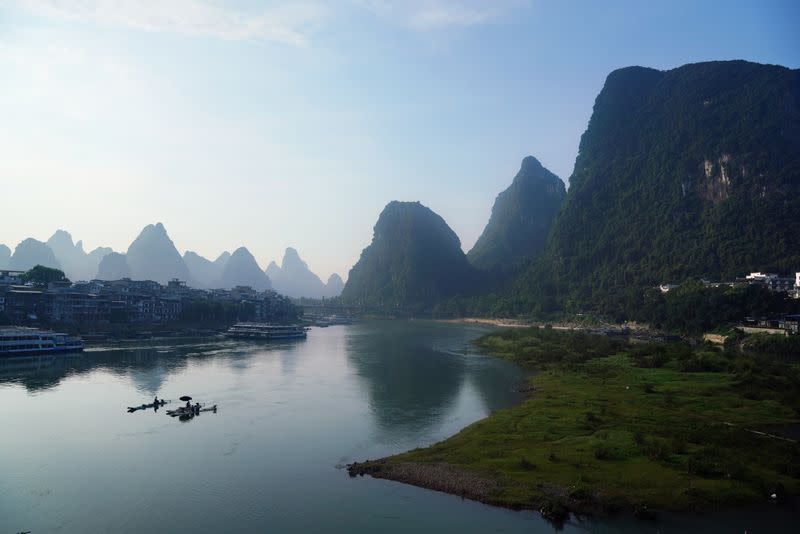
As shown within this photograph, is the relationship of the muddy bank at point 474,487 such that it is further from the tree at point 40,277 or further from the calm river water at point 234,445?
the tree at point 40,277

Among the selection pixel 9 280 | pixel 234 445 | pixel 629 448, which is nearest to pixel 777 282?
pixel 629 448

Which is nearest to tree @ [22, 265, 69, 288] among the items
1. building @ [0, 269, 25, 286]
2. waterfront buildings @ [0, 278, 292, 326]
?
building @ [0, 269, 25, 286]

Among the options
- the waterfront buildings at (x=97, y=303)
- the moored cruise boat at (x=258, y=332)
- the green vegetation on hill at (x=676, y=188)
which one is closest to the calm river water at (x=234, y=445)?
the waterfront buildings at (x=97, y=303)

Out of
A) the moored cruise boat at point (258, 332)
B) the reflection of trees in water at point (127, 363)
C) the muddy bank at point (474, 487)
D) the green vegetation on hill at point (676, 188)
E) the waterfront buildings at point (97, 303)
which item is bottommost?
the muddy bank at point (474, 487)

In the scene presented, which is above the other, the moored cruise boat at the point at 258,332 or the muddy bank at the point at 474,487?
the moored cruise boat at the point at 258,332

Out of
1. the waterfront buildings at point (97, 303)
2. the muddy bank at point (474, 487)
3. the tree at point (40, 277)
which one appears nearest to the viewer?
the muddy bank at point (474, 487)

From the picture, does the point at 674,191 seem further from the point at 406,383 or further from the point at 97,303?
the point at 97,303

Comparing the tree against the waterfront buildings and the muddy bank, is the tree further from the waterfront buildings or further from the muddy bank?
the muddy bank
